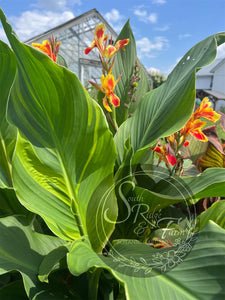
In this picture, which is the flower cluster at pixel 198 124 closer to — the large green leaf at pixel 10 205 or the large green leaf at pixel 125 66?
the large green leaf at pixel 125 66

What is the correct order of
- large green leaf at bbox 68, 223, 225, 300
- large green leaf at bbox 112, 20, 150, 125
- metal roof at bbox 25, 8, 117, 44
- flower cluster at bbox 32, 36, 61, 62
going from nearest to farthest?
large green leaf at bbox 68, 223, 225, 300 < flower cluster at bbox 32, 36, 61, 62 < large green leaf at bbox 112, 20, 150, 125 < metal roof at bbox 25, 8, 117, 44

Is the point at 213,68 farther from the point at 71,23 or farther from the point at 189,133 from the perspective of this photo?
the point at 189,133

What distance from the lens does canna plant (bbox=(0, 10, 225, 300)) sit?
1.15 feet

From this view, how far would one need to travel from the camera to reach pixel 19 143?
0.41 m

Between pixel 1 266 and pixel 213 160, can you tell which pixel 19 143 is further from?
pixel 213 160

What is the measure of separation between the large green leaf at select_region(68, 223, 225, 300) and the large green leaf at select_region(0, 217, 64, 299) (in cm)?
11

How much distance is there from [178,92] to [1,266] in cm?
43

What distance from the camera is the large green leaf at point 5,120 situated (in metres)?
0.51

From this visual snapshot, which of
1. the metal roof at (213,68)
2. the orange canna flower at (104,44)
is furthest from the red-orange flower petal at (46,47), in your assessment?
the metal roof at (213,68)

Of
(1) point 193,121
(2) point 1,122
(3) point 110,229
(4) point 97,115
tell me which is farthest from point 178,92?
(2) point 1,122

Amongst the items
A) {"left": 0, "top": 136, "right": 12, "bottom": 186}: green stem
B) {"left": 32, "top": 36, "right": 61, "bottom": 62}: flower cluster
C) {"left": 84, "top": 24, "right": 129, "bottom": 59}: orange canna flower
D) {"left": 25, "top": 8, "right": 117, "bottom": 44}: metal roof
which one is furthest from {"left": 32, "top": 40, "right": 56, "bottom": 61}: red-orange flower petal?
{"left": 25, "top": 8, "right": 117, "bottom": 44}: metal roof

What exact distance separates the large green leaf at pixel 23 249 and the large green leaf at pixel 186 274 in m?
0.11

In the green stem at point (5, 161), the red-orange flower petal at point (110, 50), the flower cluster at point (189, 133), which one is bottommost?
the green stem at point (5, 161)

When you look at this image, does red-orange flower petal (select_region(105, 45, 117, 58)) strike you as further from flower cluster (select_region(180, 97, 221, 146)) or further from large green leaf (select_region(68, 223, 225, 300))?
large green leaf (select_region(68, 223, 225, 300))
